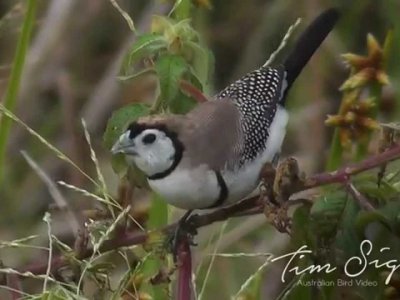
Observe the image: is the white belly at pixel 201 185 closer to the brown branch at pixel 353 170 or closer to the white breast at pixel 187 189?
the white breast at pixel 187 189

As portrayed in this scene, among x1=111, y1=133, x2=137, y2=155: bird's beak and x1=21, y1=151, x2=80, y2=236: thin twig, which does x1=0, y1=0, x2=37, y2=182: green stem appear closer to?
x1=21, y1=151, x2=80, y2=236: thin twig

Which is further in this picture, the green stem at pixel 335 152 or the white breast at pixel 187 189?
the green stem at pixel 335 152

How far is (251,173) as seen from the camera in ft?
5.69

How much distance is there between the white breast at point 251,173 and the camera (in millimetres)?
1692

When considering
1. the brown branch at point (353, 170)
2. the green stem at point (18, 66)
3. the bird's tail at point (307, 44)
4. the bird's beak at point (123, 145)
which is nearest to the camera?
the brown branch at point (353, 170)

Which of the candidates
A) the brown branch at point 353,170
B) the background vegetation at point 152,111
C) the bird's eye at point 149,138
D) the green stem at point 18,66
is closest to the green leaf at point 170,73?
the background vegetation at point 152,111

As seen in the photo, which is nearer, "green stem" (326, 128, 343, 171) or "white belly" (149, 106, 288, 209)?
"white belly" (149, 106, 288, 209)

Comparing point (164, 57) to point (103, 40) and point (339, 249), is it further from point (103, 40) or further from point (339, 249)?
point (103, 40)

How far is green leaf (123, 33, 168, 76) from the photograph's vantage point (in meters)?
1.56

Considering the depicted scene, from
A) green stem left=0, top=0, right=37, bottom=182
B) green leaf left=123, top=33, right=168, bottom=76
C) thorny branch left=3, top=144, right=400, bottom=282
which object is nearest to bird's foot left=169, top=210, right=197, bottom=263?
thorny branch left=3, top=144, right=400, bottom=282

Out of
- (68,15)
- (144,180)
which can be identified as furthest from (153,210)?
(68,15)

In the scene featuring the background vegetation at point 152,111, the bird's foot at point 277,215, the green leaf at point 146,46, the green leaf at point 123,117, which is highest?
the green leaf at point 146,46

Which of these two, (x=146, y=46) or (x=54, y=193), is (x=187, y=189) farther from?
(x=54, y=193)

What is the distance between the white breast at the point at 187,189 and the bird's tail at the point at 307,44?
0.37 m
